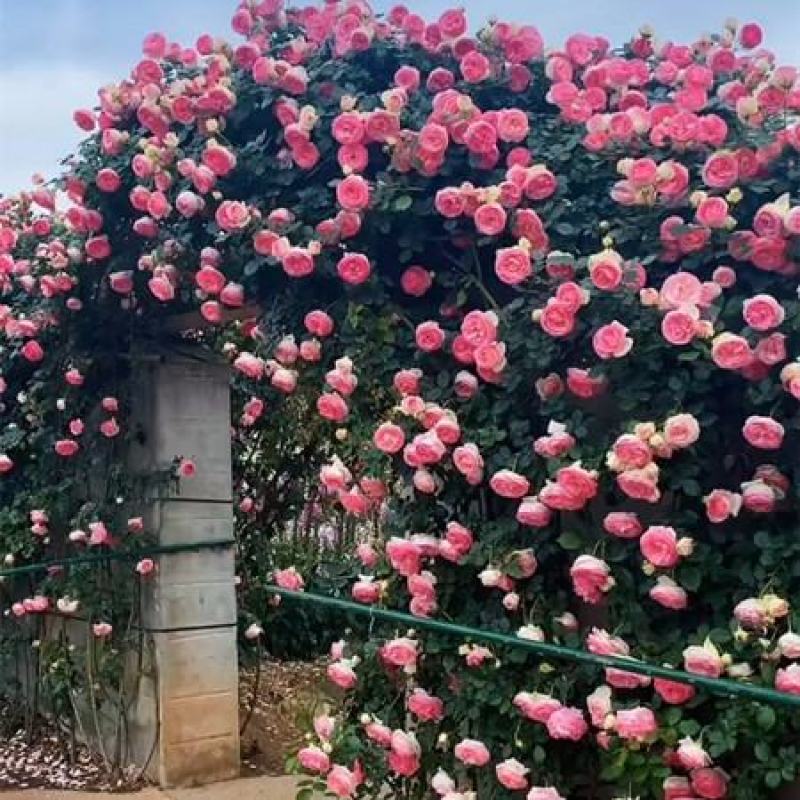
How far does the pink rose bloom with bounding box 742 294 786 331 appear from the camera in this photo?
1.91m


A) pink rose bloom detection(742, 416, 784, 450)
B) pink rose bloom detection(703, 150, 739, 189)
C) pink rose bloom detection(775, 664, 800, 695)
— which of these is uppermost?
pink rose bloom detection(703, 150, 739, 189)

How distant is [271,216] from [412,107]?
0.43 m

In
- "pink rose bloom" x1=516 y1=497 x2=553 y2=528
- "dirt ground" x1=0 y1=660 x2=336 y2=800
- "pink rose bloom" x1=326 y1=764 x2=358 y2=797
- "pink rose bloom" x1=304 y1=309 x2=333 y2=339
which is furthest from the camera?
"dirt ground" x1=0 y1=660 x2=336 y2=800

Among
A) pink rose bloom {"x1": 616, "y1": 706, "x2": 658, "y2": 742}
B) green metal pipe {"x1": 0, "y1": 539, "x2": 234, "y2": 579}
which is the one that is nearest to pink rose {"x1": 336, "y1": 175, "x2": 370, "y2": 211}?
pink rose bloom {"x1": 616, "y1": 706, "x2": 658, "y2": 742}

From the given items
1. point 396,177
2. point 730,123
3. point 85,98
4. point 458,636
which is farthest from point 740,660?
point 85,98

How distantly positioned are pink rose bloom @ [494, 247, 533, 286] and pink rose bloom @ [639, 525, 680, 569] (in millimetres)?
578

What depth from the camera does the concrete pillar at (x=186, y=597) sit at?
415 cm

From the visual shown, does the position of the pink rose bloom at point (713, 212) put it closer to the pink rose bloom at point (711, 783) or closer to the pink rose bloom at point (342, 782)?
the pink rose bloom at point (711, 783)

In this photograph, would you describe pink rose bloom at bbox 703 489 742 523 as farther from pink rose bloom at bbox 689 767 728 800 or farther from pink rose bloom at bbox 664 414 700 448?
pink rose bloom at bbox 689 767 728 800

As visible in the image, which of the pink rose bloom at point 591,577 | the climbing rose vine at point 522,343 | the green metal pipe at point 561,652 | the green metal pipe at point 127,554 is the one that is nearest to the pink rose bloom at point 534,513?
the climbing rose vine at point 522,343

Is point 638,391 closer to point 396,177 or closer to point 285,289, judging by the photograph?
point 396,177

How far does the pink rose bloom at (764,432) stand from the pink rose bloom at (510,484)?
0.47 meters

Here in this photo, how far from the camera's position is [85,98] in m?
3.49

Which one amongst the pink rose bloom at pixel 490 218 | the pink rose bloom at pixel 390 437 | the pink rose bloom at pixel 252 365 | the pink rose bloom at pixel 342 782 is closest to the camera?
the pink rose bloom at pixel 490 218
